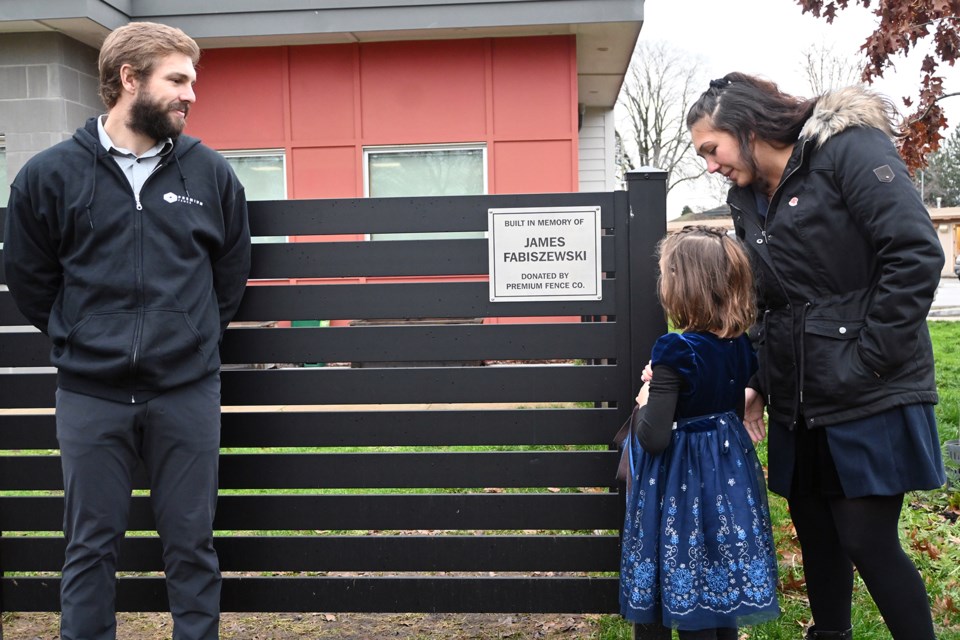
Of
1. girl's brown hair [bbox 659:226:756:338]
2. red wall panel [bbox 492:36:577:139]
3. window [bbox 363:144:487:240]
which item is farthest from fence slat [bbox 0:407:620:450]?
red wall panel [bbox 492:36:577:139]

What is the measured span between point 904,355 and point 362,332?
1770 millimetres

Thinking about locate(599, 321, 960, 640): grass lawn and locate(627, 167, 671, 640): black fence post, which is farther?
locate(599, 321, 960, 640): grass lawn

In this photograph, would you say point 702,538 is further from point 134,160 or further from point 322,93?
point 322,93

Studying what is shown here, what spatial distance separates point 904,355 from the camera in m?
2.41

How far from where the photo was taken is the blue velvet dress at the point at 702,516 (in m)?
2.62

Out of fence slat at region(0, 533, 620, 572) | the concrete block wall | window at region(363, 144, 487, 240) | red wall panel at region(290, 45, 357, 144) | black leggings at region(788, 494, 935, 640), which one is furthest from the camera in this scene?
window at region(363, 144, 487, 240)

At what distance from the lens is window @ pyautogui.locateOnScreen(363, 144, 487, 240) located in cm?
1007

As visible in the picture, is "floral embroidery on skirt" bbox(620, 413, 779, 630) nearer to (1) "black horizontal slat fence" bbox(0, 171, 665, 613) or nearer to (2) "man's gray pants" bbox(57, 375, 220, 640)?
(1) "black horizontal slat fence" bbox(0, 171, 665, 613)

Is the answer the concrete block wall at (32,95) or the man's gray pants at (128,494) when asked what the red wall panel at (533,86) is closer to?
the concrete block wall at (32,95)

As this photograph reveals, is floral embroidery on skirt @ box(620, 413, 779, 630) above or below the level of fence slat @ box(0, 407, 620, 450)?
below

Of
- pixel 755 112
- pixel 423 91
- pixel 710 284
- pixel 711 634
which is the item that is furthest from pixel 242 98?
pixel 711 634

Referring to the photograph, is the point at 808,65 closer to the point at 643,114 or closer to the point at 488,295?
the point at 643,114

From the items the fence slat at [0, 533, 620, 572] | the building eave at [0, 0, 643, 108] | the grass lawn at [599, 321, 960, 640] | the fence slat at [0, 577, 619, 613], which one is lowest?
the grass lawn at [599, 321, 960, 640]

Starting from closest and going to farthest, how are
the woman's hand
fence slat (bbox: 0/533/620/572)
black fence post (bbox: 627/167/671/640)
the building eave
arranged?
the woman's hand → black fence post (bbox: 627/167/671/640) → fence slat (bbox: 0/533/620/572) → the building eave
